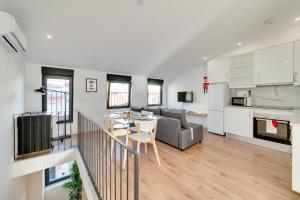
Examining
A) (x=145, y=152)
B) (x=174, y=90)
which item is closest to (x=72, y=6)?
(x=145, y=152)

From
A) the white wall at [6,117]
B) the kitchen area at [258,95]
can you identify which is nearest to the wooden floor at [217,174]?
the kitchen area at [258,95]

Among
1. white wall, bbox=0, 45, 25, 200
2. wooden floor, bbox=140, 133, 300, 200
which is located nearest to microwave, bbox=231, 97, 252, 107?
wooden floor, bbox=140, 133, 300, 200

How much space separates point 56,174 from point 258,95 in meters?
6.61

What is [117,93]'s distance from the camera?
17.5 feet

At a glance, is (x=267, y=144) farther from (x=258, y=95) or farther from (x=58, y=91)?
(x=58, y=91)

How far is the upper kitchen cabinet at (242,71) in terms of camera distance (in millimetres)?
4012

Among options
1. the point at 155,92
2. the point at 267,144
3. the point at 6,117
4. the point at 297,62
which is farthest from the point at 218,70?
the point at 6,117

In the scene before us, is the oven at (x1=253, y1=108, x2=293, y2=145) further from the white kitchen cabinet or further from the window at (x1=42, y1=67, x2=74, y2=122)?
the window at (x1=42, y1=67, x2=74, y2=122)

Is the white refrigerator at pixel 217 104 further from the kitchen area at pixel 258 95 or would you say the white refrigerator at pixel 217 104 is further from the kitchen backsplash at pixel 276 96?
the kitchen backsplash at pixel 276 96

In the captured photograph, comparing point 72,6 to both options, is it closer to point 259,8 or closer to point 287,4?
point 259,8

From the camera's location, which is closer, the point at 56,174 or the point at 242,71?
the point at 242,71

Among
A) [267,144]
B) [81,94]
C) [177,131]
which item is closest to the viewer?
[177,131]

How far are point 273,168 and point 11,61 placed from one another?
496cm

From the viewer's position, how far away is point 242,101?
4.20 m
